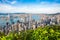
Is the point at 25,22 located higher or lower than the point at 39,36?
higher

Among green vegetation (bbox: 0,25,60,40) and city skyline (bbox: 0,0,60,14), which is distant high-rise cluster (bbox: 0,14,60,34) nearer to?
city skyline (bbox: 0,0,60,14)

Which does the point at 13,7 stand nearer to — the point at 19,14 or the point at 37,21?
the point at 19,14

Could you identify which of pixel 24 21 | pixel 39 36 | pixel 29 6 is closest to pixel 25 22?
pixel 24 21

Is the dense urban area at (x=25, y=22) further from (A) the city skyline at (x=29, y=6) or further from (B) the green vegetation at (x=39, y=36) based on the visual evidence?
(B) the green vegetation at (x=39, y=36)

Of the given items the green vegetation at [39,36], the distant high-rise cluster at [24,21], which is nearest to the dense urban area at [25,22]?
the distant high-rise cluster at [24,21]

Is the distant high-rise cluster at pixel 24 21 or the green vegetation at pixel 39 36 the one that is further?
the distant high-rise cluster at pixel 24 21

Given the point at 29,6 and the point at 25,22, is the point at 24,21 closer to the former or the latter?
the point at 25,22

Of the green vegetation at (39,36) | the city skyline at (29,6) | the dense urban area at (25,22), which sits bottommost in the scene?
the green vegetation at (39,36)

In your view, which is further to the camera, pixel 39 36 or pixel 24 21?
pixel 24 21

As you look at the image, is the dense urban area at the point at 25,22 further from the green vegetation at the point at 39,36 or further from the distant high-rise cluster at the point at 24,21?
the green vegetation at the point at 39,36

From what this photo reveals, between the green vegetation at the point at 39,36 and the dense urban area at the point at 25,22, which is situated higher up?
the dense urban area at the point at 25,22
